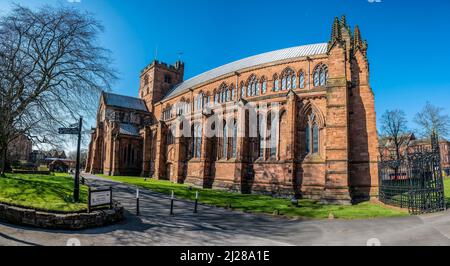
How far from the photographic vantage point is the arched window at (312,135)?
21.3 m

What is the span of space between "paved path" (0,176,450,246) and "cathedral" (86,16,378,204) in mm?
7501

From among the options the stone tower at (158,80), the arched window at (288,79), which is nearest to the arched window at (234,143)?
the arched window at (288,79)

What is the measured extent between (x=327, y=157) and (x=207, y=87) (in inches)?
791

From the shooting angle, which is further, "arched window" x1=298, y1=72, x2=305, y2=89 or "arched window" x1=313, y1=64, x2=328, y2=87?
"arched window" x1=298, y1=72, x2=305, y2=89

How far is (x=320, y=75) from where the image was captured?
2406cm

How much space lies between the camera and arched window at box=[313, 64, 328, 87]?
23.8 metres

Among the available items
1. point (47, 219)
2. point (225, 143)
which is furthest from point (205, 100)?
point (47, 219)

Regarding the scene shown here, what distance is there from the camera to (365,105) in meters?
19.8

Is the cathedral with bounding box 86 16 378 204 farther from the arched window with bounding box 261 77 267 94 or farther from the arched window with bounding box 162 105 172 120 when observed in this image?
the arched window with bounding box 162 105 172 120

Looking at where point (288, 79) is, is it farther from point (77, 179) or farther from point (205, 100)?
point (77, 179)

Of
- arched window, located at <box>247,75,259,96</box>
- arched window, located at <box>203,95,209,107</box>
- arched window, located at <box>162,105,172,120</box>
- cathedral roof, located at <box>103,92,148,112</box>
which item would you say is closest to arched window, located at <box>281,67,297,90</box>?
arched window, located at <box>247,75,259,96</box>

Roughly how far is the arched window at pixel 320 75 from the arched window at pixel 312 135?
4138 millimetres

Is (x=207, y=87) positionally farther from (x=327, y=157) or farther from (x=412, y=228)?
(x=412, y=228)
